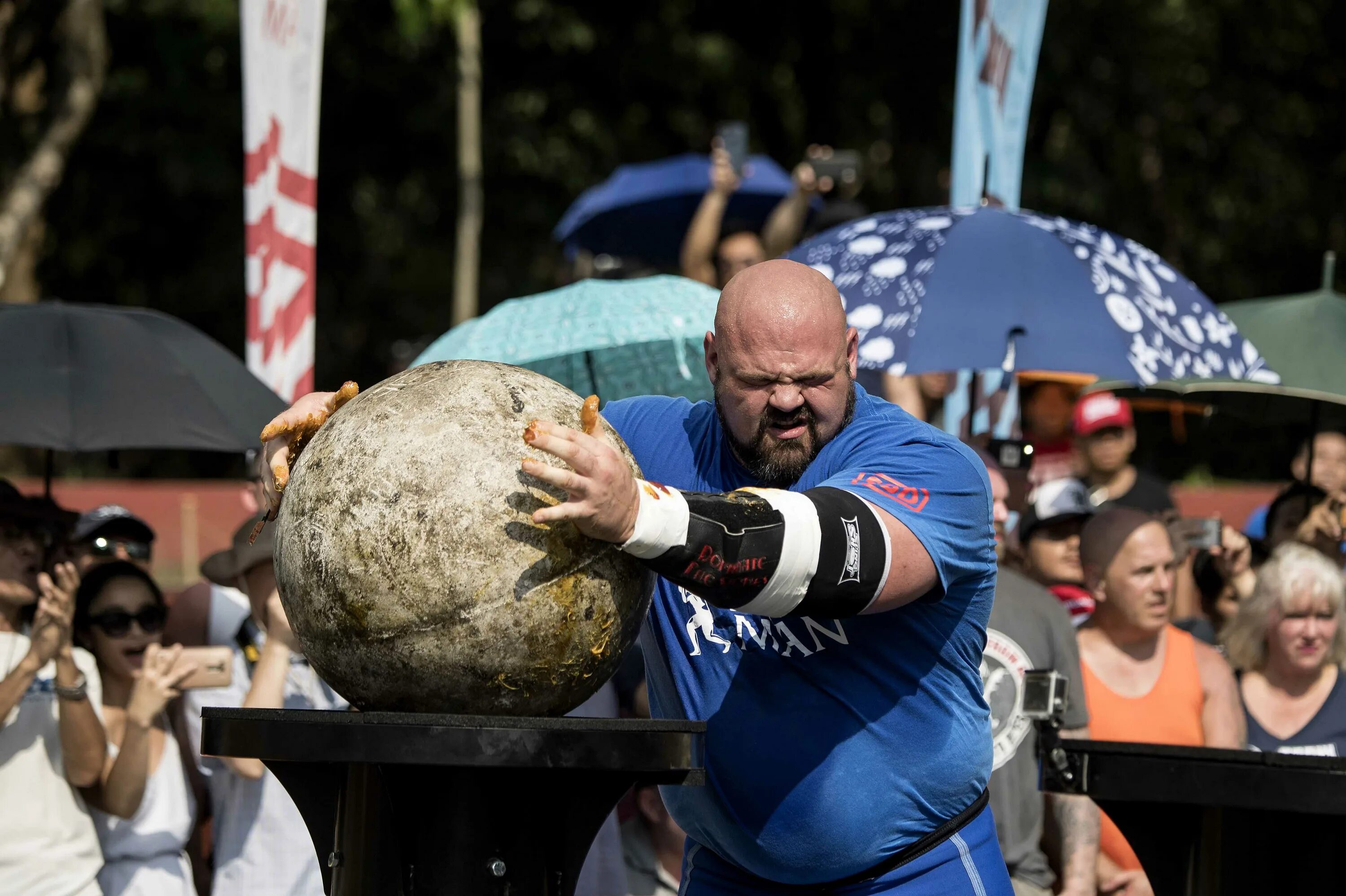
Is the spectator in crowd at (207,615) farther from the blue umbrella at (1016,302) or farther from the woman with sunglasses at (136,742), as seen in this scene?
the blue umbrella at (1016,302)

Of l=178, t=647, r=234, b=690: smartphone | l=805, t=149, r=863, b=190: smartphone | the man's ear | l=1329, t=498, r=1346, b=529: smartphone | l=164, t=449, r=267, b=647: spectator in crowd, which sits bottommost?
l=164, t=449, r=267, b=647: spectator in crowd

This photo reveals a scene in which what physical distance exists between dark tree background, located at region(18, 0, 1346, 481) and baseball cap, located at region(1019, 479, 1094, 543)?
11.9m

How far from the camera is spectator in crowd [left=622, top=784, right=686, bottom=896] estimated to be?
6.64 metres

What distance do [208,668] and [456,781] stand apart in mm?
2745

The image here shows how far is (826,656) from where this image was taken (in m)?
3.58

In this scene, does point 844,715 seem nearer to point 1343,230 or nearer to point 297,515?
point 297,515

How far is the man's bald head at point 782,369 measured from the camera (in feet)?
11.6

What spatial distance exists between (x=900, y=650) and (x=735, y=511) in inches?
29.9

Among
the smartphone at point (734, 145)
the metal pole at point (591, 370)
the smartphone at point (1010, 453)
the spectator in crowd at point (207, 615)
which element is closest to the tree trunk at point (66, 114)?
the smartphone at point (734, 145)

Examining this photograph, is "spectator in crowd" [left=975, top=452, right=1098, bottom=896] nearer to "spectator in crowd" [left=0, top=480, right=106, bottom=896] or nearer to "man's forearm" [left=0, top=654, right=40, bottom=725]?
"spectator in crowd" [left=0, top=480, right=106, bottom=896]

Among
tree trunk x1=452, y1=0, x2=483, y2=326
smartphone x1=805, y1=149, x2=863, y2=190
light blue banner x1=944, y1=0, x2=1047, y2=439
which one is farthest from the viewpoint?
tree trunk x1=452, y1=0, x2=483, y2=326

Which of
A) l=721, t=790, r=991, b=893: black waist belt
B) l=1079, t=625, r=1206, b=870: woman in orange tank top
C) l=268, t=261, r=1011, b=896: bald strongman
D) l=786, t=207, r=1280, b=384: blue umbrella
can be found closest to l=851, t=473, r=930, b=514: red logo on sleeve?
l=268, t=261, r=1011, b=896: bald strongman

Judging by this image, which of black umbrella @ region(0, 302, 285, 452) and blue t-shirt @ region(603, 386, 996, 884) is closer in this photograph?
blue t-shirt @ region(603, 386, 996, 884)

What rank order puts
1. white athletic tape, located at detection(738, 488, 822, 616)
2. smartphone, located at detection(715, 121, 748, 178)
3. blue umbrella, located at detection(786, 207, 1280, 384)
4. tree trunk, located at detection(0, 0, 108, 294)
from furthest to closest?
tree trunk, located at detection(0, 0, 108, 294) < smartphone, located at detection(715, 121, 748, 178) < blue umbrella, located at detection(786, 207, 1280, 384) < white athletic tape, located at detection(738, 488, 822, 616)
